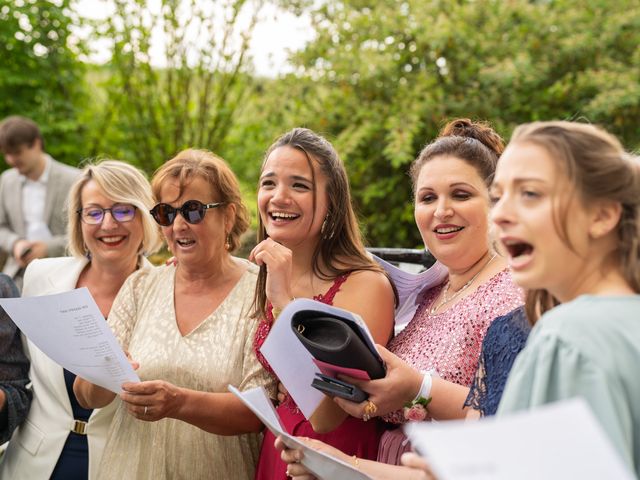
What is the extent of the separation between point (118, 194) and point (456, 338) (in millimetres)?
1896

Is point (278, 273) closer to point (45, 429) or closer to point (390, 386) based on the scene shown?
point (390, 386)

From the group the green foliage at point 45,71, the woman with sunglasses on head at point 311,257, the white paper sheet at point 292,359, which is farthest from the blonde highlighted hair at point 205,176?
the green foliage at point 45,71

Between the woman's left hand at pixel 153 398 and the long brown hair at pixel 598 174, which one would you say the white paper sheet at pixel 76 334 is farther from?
the long brown hair at pixel 598 174

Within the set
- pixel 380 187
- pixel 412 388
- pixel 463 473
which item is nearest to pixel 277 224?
pixel 412 388

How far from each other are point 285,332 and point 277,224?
680mm

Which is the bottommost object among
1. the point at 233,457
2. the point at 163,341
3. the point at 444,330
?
the point at 233,457

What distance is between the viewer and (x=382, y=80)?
24.8 feet

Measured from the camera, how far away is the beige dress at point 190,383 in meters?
3.04

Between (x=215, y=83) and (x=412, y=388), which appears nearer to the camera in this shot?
(x=412, y=388)

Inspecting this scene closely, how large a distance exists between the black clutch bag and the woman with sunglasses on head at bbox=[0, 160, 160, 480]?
4.39ft

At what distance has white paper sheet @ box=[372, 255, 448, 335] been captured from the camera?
301cm

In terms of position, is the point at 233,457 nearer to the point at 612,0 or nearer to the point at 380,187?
the point at 380,187

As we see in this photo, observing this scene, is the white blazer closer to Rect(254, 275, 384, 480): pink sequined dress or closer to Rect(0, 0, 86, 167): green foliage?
Rect(254, 275, 384, 480): pink sequined dress

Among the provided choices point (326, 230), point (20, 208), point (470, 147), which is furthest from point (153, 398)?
point (20, 208)
